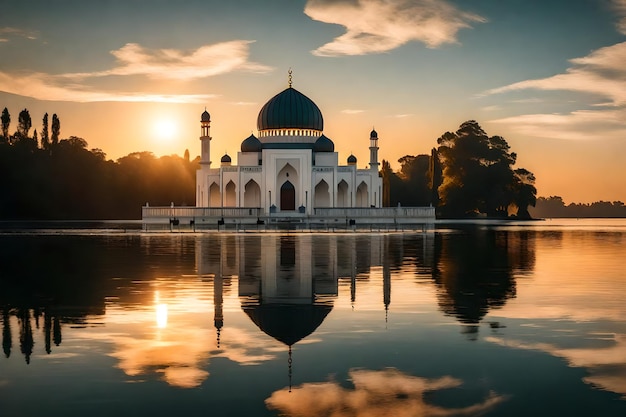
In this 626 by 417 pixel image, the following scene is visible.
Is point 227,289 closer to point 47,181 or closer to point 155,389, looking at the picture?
point 155,389

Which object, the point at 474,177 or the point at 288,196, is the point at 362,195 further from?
the point at 474,177

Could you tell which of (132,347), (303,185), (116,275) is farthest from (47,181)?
(132,347)

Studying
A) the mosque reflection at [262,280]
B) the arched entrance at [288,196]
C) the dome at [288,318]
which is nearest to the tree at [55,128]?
the arched entrance at [288,196]

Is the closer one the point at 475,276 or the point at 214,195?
the point at 475,276

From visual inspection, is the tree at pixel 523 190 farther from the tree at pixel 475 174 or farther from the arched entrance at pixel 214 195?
the arched entrance at pixel 214 195

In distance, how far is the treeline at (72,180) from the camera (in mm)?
88625

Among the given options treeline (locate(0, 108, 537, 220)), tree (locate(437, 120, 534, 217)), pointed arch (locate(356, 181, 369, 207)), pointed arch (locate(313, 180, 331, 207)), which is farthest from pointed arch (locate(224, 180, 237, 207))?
tree (locate(437, 120, 534, 217))

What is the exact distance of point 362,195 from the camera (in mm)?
78312

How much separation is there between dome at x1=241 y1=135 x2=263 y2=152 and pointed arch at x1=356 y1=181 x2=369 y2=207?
10.6m

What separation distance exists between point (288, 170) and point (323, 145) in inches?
209

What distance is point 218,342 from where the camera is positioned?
10.9 metres

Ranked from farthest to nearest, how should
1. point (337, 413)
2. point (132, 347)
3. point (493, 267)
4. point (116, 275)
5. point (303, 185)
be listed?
point (303, 185)
point (493, 267)
point (116, 275)
point (132, 347)
point (337, 413)

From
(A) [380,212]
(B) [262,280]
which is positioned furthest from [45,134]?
(B) [262,280]

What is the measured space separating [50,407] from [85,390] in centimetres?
68
